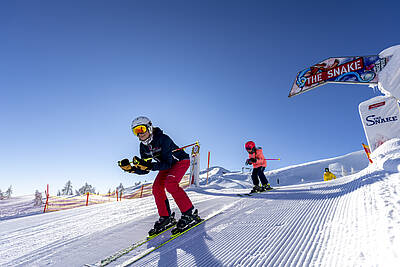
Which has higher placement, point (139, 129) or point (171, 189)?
point (139, 129)

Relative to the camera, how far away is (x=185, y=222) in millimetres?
2844

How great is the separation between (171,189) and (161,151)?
1.99ft

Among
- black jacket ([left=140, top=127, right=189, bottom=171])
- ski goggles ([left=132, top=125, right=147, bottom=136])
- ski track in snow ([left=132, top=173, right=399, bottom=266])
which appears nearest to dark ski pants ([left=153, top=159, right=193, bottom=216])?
black jacket ([left=140, top=127, right=189, bottom=171])

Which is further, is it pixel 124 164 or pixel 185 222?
pixel 124 164

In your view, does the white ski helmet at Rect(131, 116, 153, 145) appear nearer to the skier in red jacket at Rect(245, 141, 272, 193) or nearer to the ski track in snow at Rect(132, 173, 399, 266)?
the ski track in snow at Rect(132, 173, 399, 266)

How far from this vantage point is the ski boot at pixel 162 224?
2.83m

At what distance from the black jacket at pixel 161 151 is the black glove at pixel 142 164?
0.07 m

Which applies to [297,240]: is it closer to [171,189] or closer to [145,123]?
[171,189]

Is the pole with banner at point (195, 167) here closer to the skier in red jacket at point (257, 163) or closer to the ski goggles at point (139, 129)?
the skier in red jacket at point (257, 163)

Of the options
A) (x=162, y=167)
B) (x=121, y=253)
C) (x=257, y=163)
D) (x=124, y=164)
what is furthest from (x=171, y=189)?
(x=257, y=163)

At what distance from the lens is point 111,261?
6.83ft

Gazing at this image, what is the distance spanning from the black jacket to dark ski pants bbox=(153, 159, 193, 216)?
0.12 m

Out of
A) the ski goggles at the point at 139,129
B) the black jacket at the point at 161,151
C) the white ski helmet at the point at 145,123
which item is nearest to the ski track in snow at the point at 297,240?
the black jacket at the point at 161,151

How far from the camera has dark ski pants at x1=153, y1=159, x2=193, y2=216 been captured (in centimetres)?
302
